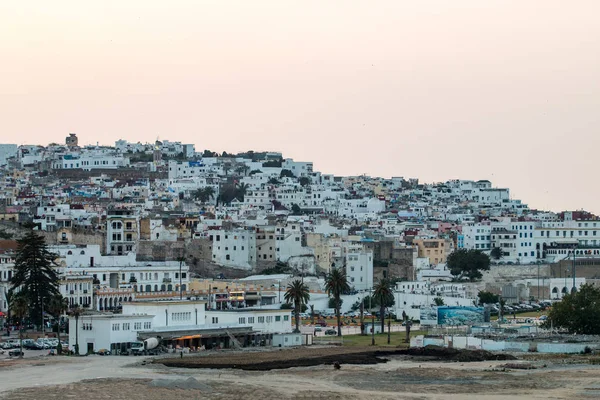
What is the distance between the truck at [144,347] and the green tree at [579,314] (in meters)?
20.2

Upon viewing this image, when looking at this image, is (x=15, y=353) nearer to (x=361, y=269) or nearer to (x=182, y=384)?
(x=182, y=384)

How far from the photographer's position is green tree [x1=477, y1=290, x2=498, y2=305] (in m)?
99.2

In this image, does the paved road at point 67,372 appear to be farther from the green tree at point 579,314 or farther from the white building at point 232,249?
the white building at point 232,249

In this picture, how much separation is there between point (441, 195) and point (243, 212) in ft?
143

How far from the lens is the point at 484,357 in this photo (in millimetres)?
60750

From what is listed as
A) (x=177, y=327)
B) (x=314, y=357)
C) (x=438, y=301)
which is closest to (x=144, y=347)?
(x=177, y=327)

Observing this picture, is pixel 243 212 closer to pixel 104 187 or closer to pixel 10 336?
pixel 104 187

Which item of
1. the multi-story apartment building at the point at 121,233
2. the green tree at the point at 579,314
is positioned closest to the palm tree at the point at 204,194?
the multi-story apartment building at the point at 121,233

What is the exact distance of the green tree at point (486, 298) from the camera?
9922cm

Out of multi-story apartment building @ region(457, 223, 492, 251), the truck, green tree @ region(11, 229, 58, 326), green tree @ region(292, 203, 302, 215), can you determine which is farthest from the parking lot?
green tree @ region(292, 203, 302, 215)

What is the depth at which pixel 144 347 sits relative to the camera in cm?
6400

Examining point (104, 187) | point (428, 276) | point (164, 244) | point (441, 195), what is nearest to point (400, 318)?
point (428, 276)

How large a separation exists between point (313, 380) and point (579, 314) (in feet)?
69.7

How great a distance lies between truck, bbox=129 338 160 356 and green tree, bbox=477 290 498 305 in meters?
38.8
